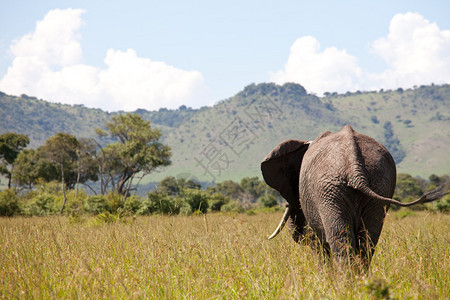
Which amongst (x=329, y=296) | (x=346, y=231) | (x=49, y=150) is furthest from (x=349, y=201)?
(x=49, y=150)

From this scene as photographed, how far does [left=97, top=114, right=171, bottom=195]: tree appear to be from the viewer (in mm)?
44750

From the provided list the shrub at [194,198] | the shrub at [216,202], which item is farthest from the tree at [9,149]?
the shrub at [194,198]

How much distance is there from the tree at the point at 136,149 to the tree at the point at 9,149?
607 inches

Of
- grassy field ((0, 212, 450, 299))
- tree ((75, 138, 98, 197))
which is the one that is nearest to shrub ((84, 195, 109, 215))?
grassy field ((0, 212, 450, 299))

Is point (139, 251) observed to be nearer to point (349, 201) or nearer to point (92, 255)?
point (92, 255)

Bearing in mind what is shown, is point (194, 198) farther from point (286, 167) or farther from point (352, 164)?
point (352, 164)

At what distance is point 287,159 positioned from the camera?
6090 mm

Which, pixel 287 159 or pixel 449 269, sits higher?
pixel 287 159

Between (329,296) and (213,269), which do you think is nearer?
(329,296)

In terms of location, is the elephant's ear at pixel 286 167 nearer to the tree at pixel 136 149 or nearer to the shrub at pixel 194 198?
the shrub at pixel 194 198

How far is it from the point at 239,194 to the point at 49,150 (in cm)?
4658

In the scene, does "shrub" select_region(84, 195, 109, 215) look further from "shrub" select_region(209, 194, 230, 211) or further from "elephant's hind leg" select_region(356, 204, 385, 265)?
"elephant's hind leg" select_region(356, 204, 385, 265)

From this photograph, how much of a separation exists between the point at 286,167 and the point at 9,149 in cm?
5814

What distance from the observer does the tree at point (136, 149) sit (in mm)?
44750
